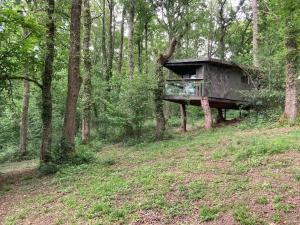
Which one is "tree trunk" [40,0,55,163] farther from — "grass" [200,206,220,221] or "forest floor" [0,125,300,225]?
"grass" [200,206,220,221]

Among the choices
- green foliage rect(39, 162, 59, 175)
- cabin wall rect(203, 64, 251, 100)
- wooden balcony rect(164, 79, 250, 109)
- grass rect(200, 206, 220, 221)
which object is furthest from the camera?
cabin wall rect(203, 64, 251, 100)

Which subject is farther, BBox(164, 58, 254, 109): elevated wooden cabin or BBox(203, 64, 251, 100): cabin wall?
BBox(203, 64, 251, 100): cabin wall

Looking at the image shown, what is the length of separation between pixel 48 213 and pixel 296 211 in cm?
510

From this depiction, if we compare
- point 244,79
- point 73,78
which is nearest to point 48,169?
point 73,78

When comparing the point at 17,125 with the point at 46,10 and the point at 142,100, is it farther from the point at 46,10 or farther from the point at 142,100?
the point at 46,10

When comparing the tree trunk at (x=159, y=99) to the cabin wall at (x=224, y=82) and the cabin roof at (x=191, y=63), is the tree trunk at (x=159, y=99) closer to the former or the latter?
the cabin roof at (x=191, y=63)

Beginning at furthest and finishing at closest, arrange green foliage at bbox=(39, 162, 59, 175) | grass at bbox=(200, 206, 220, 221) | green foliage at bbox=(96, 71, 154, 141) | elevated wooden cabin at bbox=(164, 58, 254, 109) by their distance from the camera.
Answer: elevated wooden cabin at bbox=(164, 58, 254, 109) < green foliage at bbox=(96, 71, 154, 141) < green foliage at bbox=(39, 162, 59, 175) < grass at bbox=(200, 206, 220, 221)

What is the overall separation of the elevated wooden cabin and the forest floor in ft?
27.2

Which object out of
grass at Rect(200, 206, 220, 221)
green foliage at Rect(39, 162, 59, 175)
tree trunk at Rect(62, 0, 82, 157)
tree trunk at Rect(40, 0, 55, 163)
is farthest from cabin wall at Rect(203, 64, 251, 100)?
grass at Rect(200, 206, 220, 221)

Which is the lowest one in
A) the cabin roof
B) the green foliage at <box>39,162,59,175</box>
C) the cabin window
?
the green foliage at <box>39,162,59,175</box>

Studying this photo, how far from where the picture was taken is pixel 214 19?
1396 inches

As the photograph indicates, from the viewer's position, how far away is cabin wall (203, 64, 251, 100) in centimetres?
1998

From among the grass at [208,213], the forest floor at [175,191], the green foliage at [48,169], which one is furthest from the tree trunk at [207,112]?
the grass at [208,213]

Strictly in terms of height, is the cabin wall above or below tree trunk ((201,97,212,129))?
above
